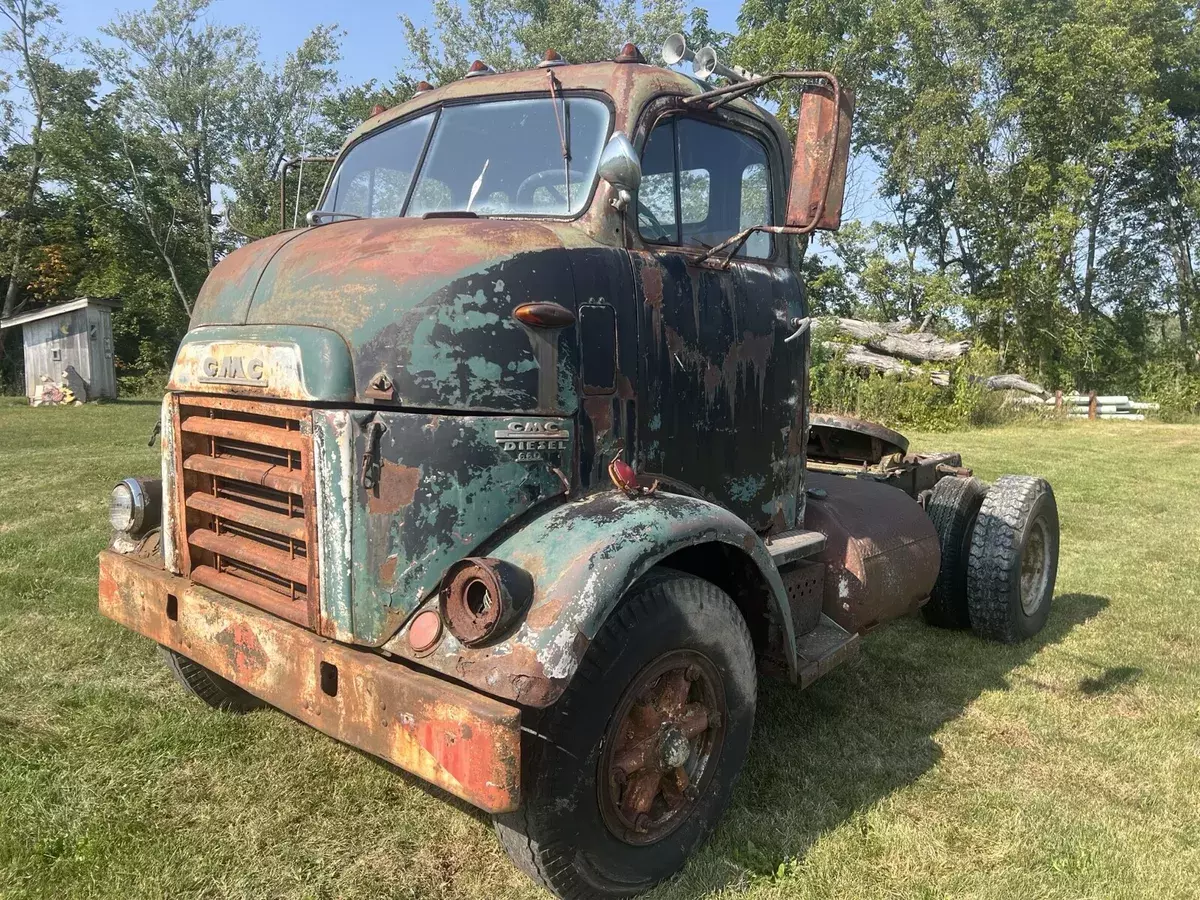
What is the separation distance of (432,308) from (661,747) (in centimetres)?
155

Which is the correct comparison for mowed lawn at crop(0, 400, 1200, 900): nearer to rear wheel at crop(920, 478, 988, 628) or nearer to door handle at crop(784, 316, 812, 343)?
rear wheel at crop(920, 478, 988, 628)

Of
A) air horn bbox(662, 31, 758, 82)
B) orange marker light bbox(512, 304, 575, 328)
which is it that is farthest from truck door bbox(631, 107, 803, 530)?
orange marker light bbox(512, 304, 575, 328)

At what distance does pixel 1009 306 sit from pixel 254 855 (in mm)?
27408

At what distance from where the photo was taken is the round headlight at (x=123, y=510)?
361cm

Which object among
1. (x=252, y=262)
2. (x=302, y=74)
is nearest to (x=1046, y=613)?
(x=252, y=262)

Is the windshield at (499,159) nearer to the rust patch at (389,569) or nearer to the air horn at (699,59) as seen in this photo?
the air horn at (699,59)

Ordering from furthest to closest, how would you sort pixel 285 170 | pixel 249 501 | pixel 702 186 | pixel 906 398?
pixel 906 398, pixel 285 170, pixel 702 186, pixel 249 501

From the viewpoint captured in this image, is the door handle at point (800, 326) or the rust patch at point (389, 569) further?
the door handle at point (800, 326)

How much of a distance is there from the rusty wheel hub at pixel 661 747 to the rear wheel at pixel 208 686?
→ 2.01 meters

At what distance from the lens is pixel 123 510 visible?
3646 millimetres

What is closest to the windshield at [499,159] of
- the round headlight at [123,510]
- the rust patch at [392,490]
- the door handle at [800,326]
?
the rust patch at [392,490]

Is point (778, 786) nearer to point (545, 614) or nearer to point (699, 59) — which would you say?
point (545, 614)

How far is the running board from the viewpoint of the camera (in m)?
3.51

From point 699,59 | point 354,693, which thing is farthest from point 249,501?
point 699,59
